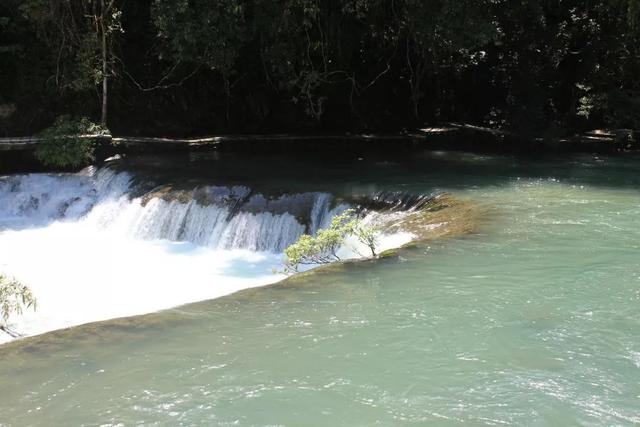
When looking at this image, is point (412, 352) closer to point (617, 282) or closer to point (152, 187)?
point (617, 282)

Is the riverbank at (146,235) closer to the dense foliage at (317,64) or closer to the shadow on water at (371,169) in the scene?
the shadow on water at (371,169)

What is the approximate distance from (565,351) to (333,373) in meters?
1.87

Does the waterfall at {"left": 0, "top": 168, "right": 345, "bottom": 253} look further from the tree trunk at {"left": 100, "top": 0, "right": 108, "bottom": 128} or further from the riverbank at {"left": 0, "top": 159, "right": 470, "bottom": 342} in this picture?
the tree trunk at {"left": 100, "top": 0, "right": 108, "bottom": 128}

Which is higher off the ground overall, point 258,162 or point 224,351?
point 258,162

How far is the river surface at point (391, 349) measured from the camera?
187 inches

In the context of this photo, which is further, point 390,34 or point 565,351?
point 390,34

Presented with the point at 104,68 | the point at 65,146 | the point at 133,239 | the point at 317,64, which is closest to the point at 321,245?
the point at 133,239

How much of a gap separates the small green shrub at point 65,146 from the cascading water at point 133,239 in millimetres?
512

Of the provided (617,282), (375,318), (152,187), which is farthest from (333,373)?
(152,187)

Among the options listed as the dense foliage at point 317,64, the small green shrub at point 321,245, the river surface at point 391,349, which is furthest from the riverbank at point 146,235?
the dense foliage at point 317,64

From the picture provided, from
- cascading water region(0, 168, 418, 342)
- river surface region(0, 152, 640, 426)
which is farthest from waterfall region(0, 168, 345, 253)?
river surface region(0, 152, 640, 426)

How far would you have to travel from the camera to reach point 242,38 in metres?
15.8

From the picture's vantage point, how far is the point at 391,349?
5688 millimetres

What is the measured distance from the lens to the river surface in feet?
15.6
